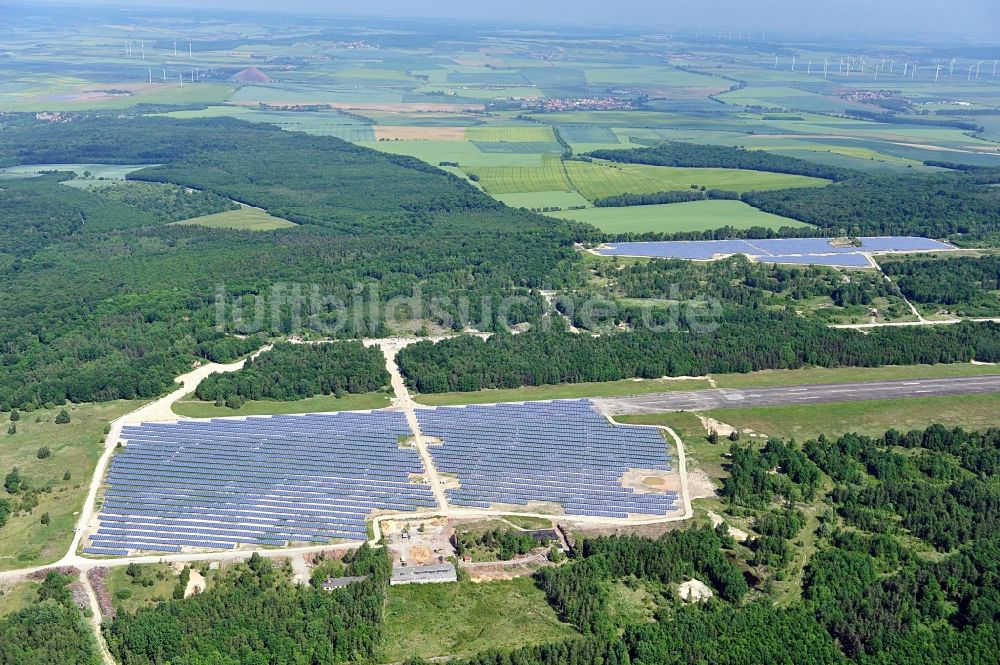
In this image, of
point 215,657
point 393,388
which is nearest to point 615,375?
point 393,388

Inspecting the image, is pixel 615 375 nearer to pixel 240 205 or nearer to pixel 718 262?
pixel 718 262

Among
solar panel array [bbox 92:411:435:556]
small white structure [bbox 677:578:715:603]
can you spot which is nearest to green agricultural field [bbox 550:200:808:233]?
solar panel array [bbox 92:411:435:556]

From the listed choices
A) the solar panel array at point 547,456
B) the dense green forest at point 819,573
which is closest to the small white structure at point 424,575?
the dense green forest at point 819,573

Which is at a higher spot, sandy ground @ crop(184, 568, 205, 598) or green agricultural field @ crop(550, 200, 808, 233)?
green agricultural field @ crop(550, 200, 808, 233)

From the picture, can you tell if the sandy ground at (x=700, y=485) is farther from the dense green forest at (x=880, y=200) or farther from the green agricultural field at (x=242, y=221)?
the green agricultural field at (x=242, y=221)

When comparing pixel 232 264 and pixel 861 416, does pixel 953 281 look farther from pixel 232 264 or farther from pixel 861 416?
pixel 232 264

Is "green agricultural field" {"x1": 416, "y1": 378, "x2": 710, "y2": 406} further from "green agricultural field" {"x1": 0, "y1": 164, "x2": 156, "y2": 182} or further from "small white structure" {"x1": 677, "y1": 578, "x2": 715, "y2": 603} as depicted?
"green agricultural field" {"x1": 0, "y1": 164, "x2": 156, "y2": 182}

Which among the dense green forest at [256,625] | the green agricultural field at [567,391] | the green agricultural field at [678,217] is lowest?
the dense green forest at [256,625]
